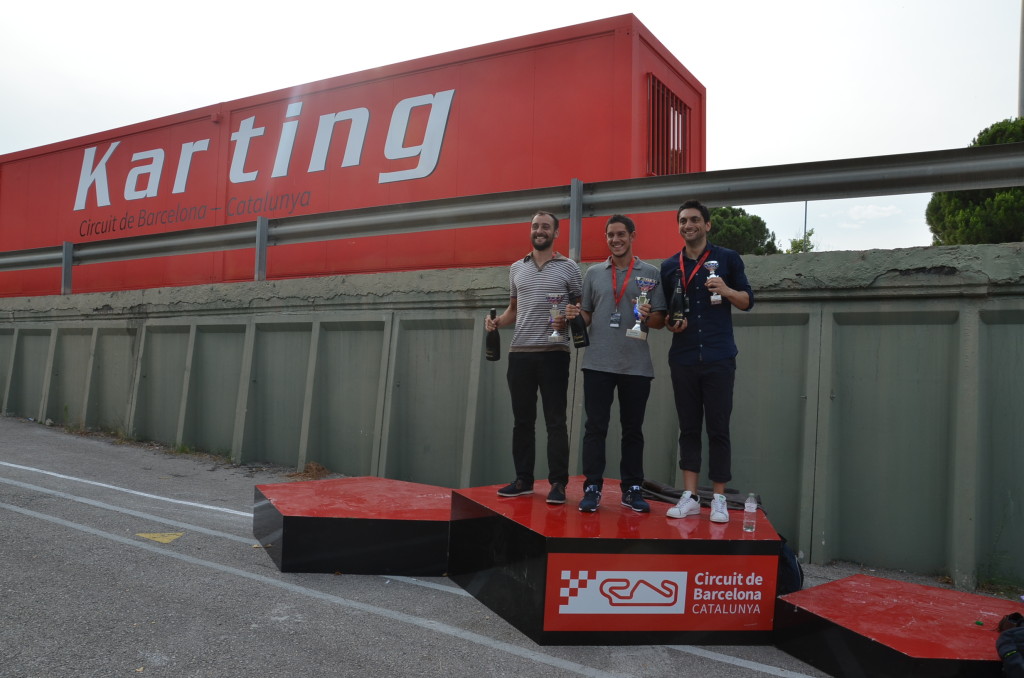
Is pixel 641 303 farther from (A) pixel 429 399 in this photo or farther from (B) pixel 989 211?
(B) pixel 989 211

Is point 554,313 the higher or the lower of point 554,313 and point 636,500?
the higher

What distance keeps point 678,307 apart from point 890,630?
72.2 inches

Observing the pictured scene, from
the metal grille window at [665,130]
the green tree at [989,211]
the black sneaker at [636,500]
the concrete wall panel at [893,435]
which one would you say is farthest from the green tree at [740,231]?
the black sneaker at [636,500]

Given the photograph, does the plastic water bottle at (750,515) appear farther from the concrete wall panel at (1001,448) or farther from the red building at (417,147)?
the red building at (417,147)

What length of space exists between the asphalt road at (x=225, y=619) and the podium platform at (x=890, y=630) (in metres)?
0.15

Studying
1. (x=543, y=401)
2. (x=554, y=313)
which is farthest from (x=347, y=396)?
(x=554, y=313)

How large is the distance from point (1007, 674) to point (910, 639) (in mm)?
343

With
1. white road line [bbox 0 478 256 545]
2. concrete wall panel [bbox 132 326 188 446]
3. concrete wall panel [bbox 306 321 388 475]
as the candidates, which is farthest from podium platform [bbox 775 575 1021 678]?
concrete wall panel [bbox 132 326 188 446]

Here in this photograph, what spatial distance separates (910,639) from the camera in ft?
9.53

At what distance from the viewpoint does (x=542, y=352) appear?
14.2ft

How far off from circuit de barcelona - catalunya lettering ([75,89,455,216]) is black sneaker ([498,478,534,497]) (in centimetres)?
409

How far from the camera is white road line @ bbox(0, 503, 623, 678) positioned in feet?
10.3

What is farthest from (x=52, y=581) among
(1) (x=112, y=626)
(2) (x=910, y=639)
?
(2) (x=910, y=639)

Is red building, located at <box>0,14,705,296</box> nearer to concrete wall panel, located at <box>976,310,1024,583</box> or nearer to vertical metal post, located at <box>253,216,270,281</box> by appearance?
vertical metal post, located at <box>253,216,270,281</box>
